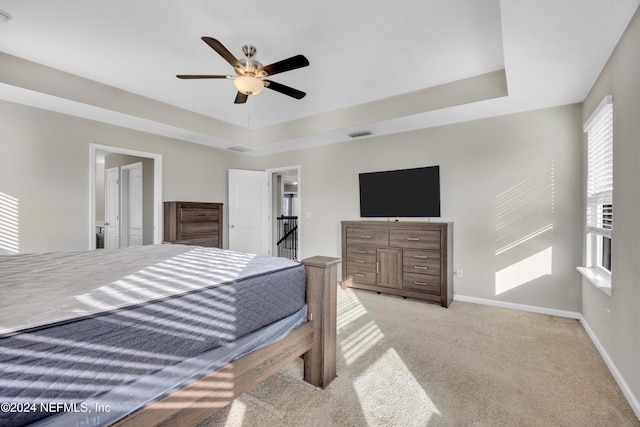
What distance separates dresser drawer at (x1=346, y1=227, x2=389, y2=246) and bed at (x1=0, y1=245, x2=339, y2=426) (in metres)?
2.11

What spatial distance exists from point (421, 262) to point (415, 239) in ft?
0.98

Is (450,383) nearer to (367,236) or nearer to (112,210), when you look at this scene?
(367,236)

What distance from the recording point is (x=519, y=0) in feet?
5.44

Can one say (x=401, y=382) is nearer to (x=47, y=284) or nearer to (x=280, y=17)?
(x=47, y=284)

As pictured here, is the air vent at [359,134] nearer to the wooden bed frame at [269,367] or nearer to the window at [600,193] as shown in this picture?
the window at [600,193]

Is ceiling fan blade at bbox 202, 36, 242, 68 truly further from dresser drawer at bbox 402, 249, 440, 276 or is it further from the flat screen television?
dresser drawer at bbox 402, 249, 440, 276

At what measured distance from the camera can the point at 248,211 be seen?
5.57 metres

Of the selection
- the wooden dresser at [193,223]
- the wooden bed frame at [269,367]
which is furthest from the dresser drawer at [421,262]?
the wooden dresser at [193,223]

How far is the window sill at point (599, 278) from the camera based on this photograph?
2.13 meters

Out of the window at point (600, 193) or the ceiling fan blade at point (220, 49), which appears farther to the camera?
the window at point (600, 193)

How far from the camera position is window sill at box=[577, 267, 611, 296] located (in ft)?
6.99

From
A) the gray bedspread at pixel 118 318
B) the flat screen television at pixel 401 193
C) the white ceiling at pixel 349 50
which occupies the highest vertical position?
the white ceiling at pixel 349 50

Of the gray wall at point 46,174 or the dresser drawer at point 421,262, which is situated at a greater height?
the gray wall at point 46,174

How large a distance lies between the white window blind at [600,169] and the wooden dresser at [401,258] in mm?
1310
